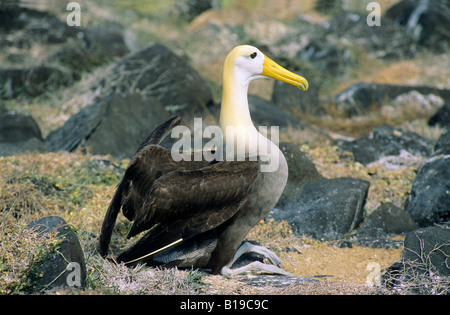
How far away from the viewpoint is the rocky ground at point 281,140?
4230 mm

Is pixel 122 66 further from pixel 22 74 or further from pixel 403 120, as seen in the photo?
pixel 403 120

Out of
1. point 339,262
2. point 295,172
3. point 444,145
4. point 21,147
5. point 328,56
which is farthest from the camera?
point 328,56

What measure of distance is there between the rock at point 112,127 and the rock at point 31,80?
131 inches

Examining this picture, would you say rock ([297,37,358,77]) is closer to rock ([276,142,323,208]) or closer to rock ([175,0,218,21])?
rock ([175,0,218,21])

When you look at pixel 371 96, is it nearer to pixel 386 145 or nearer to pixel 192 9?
pixel 386 145

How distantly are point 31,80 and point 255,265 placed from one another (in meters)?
9.04

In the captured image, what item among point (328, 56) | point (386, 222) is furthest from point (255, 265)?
point (328, 56)

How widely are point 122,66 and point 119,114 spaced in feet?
7.28

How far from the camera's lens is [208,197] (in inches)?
171

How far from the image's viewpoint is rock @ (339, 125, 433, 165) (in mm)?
8211

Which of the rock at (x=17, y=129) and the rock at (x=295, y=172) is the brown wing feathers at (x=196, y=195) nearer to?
the rock at (x=295, y=172)

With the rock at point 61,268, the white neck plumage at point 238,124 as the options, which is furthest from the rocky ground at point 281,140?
the white neck plumage at point 238,124

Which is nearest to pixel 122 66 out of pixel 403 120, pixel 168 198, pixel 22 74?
pixel 22 74
